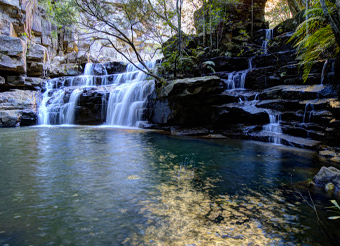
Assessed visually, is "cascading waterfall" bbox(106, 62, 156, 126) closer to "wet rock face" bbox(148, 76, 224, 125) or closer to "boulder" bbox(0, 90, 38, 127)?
"wet rock face" bbox(148, 76, 224, 125)

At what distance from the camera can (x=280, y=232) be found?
217 cm

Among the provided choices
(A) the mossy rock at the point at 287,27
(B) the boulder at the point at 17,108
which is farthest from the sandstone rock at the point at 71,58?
(A) the mossy rock at the point at 287,27

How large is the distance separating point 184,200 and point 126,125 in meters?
11.3

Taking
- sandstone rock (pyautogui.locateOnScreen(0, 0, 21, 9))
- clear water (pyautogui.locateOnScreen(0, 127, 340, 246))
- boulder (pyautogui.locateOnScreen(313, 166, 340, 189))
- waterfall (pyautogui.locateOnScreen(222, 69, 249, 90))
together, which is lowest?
clear water (pyautogui.locateOnScreen(0, 127, 340, 246))

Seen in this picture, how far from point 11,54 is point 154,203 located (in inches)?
700

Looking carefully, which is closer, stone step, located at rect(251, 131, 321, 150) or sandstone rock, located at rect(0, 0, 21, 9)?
stone step, located at rect(251, 131, 321, 150)

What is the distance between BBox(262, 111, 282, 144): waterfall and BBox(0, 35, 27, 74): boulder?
17467mm

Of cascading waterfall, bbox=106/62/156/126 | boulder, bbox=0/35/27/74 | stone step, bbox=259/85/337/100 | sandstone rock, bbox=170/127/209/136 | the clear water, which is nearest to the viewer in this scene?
the clear water

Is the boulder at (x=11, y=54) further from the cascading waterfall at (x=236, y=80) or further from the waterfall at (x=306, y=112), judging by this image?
the waterfall at (x=306, y=112)

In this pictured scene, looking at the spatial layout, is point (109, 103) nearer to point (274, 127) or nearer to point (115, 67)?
point (115, 67)

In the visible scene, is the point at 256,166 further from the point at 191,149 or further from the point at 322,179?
the point at 191,149

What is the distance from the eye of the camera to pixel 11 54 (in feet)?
49.0

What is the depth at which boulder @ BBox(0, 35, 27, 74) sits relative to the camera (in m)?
14.6

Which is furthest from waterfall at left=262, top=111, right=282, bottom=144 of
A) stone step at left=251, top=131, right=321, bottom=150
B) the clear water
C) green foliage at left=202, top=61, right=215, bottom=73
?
green foliage at left=202, top=61, right=215, bottom=73
